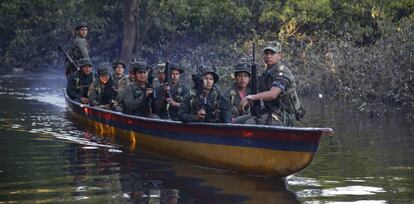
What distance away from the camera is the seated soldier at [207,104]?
1207cm

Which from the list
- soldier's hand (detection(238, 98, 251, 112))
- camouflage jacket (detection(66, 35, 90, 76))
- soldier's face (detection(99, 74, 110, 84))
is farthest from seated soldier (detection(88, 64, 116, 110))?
soldier's hand (detection(238, 98, 251, 112))

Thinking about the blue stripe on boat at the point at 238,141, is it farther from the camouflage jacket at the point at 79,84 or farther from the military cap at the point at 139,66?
the camouflage jacket at the point at 79,84

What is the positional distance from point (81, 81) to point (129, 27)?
15406 millimetres

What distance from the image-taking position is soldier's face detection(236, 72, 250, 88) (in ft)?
39.6

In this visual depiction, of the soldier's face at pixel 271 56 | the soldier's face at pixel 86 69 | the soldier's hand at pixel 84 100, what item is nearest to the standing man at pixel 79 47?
the soldier's face at pixel 86 69

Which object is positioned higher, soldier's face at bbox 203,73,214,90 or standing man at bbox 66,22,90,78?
standing man at bbox 66,22,90,78

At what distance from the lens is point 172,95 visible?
1437cm

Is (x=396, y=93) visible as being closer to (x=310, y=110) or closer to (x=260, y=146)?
(x=310, y=110)

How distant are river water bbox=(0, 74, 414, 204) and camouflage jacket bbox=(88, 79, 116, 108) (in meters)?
0.72

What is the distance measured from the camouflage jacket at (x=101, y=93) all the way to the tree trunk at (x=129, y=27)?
16.6 m

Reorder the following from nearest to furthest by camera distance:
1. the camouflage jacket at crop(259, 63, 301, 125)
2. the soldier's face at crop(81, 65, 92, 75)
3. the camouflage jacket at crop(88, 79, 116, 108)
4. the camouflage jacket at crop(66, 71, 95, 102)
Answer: the camouflage jacket at crop(259, 63, 301, 125)
the camouflage jacket at crop(88, 79, 116, 108)
the soldier's face at crop(81, 65, 92, 75)
the camouflage jacket at crop(66, 71, 95, 102)

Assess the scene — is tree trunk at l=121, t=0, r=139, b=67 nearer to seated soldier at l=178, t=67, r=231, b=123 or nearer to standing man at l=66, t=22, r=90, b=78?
standing man at l=66, t=22, r=90, b=78

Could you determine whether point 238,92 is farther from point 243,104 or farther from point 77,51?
point 77,51

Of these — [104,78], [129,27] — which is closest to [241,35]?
[129,27]
